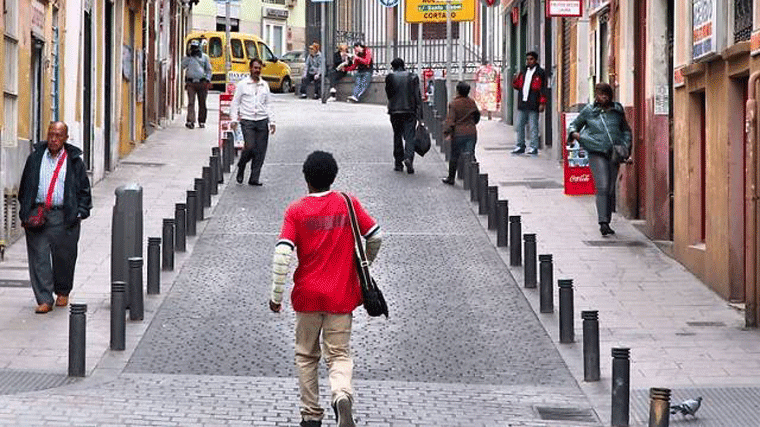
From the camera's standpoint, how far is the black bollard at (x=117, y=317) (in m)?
12.9

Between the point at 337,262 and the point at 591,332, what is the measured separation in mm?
2774

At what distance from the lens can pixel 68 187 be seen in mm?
14766

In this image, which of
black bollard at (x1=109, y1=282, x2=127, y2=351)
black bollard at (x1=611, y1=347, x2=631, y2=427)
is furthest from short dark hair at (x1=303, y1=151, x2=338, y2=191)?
black bollard at (x1=109, y1=282, x2=127, y2=351)

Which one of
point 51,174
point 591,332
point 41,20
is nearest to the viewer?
point 591,332

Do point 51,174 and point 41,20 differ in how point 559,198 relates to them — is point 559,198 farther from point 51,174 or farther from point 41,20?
point 51,174

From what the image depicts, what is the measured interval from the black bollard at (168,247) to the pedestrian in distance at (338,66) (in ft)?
96.0

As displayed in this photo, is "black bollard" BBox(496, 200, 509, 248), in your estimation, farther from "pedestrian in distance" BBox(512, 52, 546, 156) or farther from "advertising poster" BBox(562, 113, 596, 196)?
"pedestrian in distance" BBox(512, 52, 546, 156)

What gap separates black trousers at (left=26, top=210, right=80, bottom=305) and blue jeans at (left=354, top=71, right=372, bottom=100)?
105 feet

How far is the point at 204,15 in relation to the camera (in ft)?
220

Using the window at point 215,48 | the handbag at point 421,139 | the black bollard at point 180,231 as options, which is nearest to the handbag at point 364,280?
the black bollard at point 180,231

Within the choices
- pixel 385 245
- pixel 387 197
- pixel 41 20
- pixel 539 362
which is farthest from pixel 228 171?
pixel 539 362

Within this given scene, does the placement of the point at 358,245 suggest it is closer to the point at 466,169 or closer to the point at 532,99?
the point at 466,169

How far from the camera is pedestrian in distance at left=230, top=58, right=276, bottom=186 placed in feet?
79.6

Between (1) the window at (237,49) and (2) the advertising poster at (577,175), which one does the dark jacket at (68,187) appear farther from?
(1) the window at (237,49)
